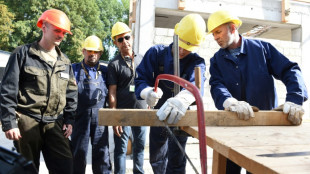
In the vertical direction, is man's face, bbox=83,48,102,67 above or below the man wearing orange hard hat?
above

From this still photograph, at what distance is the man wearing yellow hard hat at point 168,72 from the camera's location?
2.21 m

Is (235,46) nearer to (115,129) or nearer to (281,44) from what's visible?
(115,129)

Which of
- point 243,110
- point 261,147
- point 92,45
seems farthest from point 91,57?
point 261,147

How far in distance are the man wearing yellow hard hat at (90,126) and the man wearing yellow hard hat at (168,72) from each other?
863 mm

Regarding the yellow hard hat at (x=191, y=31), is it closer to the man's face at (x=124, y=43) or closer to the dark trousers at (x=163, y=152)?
the dark trousers at (x=163, y=152)

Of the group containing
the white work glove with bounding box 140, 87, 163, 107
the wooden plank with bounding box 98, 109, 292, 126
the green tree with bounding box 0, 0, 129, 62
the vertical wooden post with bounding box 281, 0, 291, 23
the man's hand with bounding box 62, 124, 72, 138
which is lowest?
the man's hand with bounding box 62, 124, 72, 138

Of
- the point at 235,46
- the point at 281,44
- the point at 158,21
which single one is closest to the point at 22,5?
the point at 158,21

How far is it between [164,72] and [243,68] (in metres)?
0.73

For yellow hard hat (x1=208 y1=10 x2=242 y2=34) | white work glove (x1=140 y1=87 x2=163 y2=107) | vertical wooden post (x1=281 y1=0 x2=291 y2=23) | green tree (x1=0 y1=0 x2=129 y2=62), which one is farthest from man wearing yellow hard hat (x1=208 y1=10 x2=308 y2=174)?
green tree (x1=0 y1=0 x2=129 y2=62)

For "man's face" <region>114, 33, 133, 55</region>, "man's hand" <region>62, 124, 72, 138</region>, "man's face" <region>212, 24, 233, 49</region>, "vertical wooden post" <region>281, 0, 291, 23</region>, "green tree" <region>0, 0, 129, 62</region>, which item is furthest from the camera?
"green tree" <region>0, 0, 129, 62</region>

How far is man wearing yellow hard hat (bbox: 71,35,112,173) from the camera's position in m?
3.26

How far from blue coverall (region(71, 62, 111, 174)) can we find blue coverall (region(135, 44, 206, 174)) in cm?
87

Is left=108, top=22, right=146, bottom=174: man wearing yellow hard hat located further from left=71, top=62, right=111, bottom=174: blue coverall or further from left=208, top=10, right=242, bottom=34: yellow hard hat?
left=208, top=10, right=242, bottom=34: yellow hard hat

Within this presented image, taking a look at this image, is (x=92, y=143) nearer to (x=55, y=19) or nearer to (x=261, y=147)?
(x=55, y=19)
